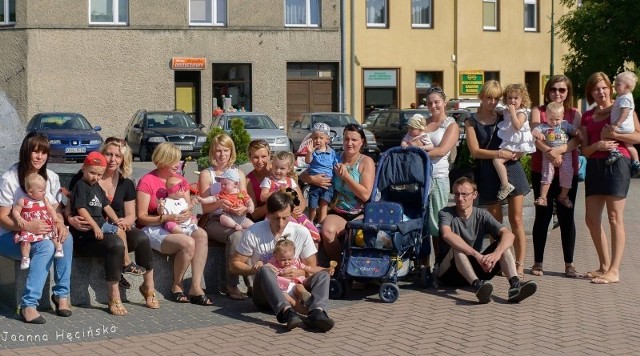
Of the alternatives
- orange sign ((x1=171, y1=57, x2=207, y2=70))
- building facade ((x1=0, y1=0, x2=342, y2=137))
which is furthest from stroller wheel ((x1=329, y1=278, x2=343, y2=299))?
orange sign ((x1=171, y1=57, x2=207, y2=70))

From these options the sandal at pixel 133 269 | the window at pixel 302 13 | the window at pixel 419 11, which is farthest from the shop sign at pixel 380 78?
the sandal at pixel 133 269

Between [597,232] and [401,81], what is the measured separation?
34.1 m

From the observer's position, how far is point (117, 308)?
9.31 metres

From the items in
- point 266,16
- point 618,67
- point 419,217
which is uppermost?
point 266,16

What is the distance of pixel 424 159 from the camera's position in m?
10.7

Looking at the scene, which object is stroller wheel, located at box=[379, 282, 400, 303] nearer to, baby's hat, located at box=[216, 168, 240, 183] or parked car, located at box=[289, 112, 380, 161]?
baby's hat, located at box=[216, 168, 240, 183]

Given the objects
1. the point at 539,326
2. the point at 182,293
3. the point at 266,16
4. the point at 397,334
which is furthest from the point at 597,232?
the point at 266,16

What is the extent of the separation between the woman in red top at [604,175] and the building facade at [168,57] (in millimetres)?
30791

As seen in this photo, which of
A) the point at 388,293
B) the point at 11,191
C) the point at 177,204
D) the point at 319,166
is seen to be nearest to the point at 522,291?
the point at 388,293

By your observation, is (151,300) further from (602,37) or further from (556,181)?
(602,37)

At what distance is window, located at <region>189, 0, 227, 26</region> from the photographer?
41375 millimetres

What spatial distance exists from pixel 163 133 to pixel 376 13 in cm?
1485

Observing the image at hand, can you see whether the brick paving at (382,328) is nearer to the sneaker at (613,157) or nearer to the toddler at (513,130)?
the toddler at (513,130)

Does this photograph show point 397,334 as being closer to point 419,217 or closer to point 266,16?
point 419,217
